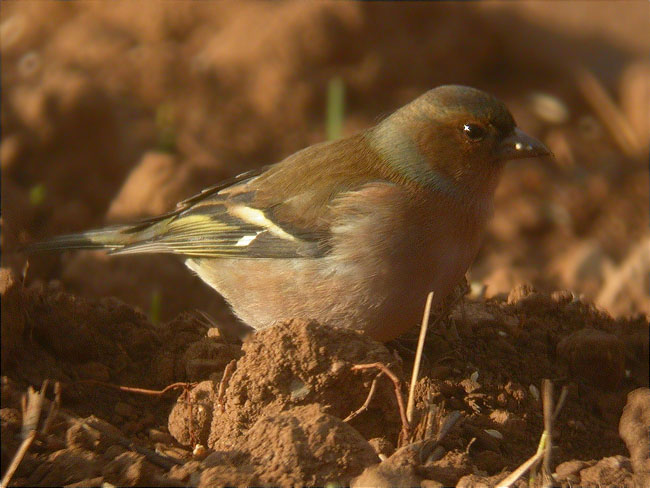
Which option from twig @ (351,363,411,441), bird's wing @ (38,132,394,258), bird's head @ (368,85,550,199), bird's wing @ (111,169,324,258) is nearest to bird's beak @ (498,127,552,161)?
bird's head @ (368,85,550,199)

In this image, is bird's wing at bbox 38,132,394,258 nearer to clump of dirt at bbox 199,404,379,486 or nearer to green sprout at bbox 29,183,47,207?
clump of dirt at bbox 199,404,379,486

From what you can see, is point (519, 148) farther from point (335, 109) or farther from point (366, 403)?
point (335, 109)

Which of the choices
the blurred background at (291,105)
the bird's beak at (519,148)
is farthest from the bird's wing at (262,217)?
the blurred background at (291,105)

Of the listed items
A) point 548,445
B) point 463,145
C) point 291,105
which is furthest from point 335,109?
point 548,445

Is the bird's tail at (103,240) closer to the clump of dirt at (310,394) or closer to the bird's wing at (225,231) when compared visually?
the bird's wing at (225,231)

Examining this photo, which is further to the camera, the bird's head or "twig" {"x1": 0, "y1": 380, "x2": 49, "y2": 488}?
the bird's head

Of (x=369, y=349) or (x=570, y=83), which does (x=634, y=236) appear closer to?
(x=570, y=83)

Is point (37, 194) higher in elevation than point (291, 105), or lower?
lower
